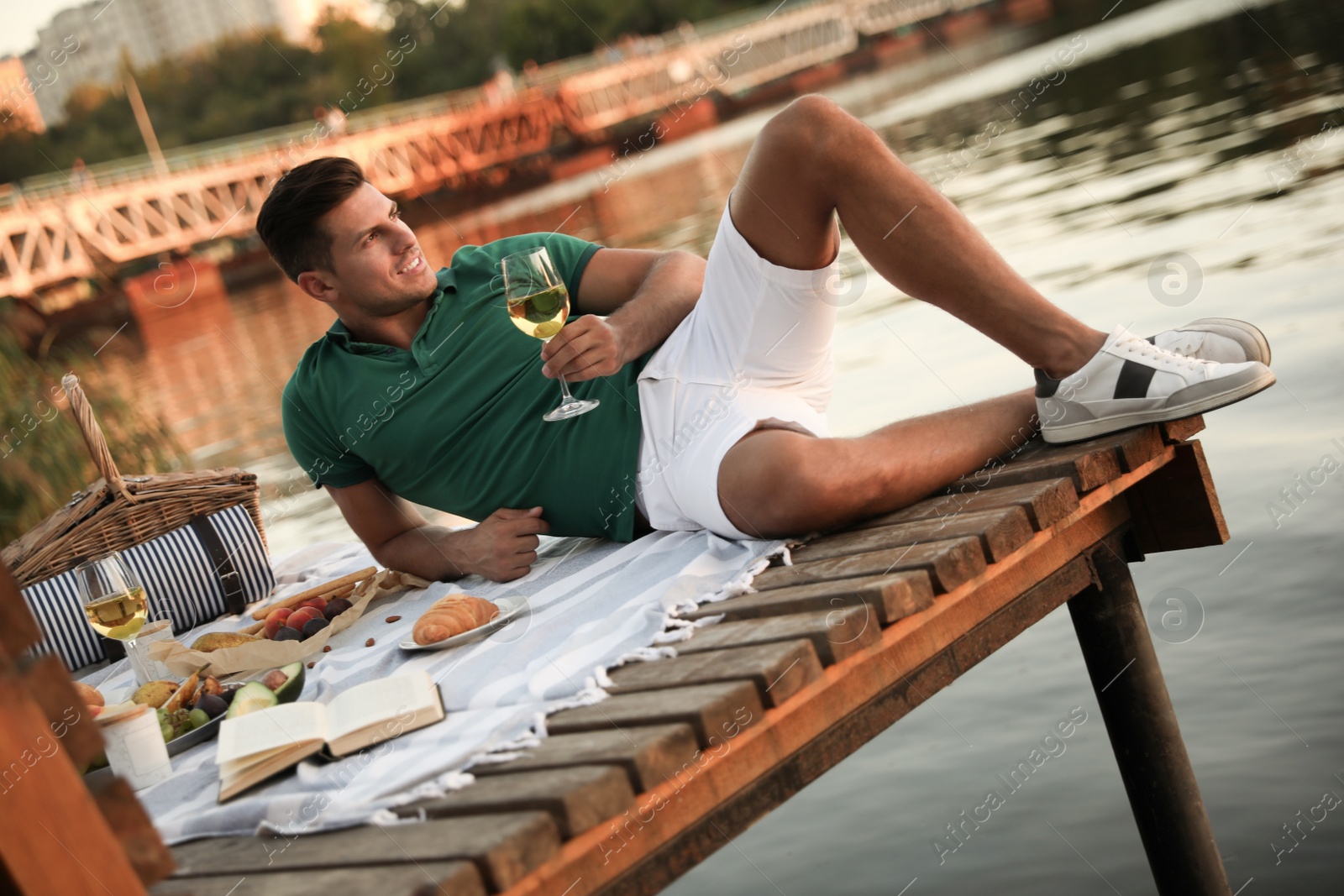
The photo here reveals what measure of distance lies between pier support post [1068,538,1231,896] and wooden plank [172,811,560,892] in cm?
160

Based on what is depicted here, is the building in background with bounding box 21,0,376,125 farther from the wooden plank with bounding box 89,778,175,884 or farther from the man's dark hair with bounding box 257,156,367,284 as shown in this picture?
the wooden plank with bounding box 89,778,175,884

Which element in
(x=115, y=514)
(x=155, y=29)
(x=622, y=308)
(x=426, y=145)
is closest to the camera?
(x=622, y=308)

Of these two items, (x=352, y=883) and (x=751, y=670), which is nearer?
(x=352, y=883)

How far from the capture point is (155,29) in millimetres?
122438

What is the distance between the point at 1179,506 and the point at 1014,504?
0.62m

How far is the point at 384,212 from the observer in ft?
10.3

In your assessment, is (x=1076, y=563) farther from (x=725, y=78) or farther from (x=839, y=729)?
(x=725, y=78)

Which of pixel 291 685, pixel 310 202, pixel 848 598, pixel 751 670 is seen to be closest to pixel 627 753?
pixel 751 670

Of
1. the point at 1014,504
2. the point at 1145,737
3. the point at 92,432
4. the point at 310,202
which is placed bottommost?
the point at 1145,737

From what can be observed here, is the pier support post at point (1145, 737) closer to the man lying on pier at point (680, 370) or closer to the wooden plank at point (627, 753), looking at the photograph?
the man lying on pier at point (680, 370)

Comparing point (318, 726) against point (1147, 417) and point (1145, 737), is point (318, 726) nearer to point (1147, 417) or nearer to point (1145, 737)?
point (1147, 417)

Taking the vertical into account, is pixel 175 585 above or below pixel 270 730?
above

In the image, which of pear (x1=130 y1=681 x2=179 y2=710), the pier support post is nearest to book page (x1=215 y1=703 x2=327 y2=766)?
pear (x1=130 y1=681 x2=179 y2=710)

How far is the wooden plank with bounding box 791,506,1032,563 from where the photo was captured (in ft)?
7.43
